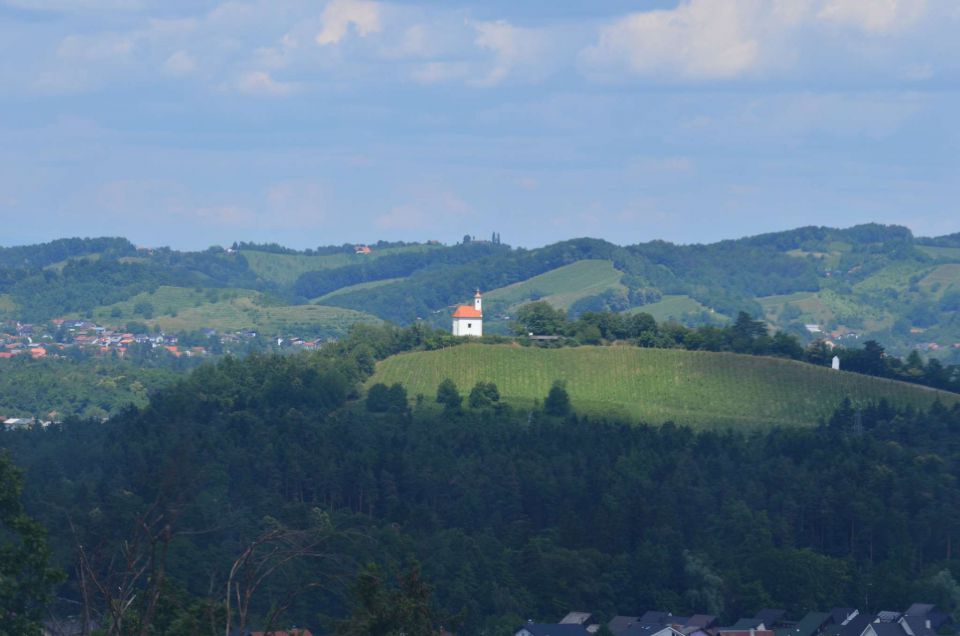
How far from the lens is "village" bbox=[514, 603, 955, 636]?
247ft

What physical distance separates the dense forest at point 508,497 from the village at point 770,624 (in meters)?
1.41

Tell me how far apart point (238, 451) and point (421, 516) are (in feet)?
55.6

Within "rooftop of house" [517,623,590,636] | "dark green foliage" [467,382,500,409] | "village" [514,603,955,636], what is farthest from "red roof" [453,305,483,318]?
"rooftop of house" [517,623,590,636]

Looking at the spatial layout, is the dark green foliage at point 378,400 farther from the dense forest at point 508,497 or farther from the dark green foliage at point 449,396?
the dark green foliage at point 449,396

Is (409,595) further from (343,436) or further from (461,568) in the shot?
(343,436)

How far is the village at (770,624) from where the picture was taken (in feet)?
247

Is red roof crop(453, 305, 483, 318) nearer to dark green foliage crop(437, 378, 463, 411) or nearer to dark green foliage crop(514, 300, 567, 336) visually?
dark green foliage crop(514, 300, 567, 336)

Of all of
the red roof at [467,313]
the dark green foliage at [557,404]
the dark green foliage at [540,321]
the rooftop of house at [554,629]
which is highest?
the red roof at [467,313]

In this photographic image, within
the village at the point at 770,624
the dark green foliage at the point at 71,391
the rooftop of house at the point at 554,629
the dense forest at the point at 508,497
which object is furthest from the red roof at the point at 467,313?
the rooftop of house at the point at 554,629

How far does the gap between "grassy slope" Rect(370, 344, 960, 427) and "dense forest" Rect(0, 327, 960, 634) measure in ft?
12.0

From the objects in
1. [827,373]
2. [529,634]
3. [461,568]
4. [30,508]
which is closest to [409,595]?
[529,634]

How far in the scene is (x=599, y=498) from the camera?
100312mm

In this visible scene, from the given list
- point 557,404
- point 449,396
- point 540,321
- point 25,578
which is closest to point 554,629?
point 25,578

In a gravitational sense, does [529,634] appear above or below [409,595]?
below
